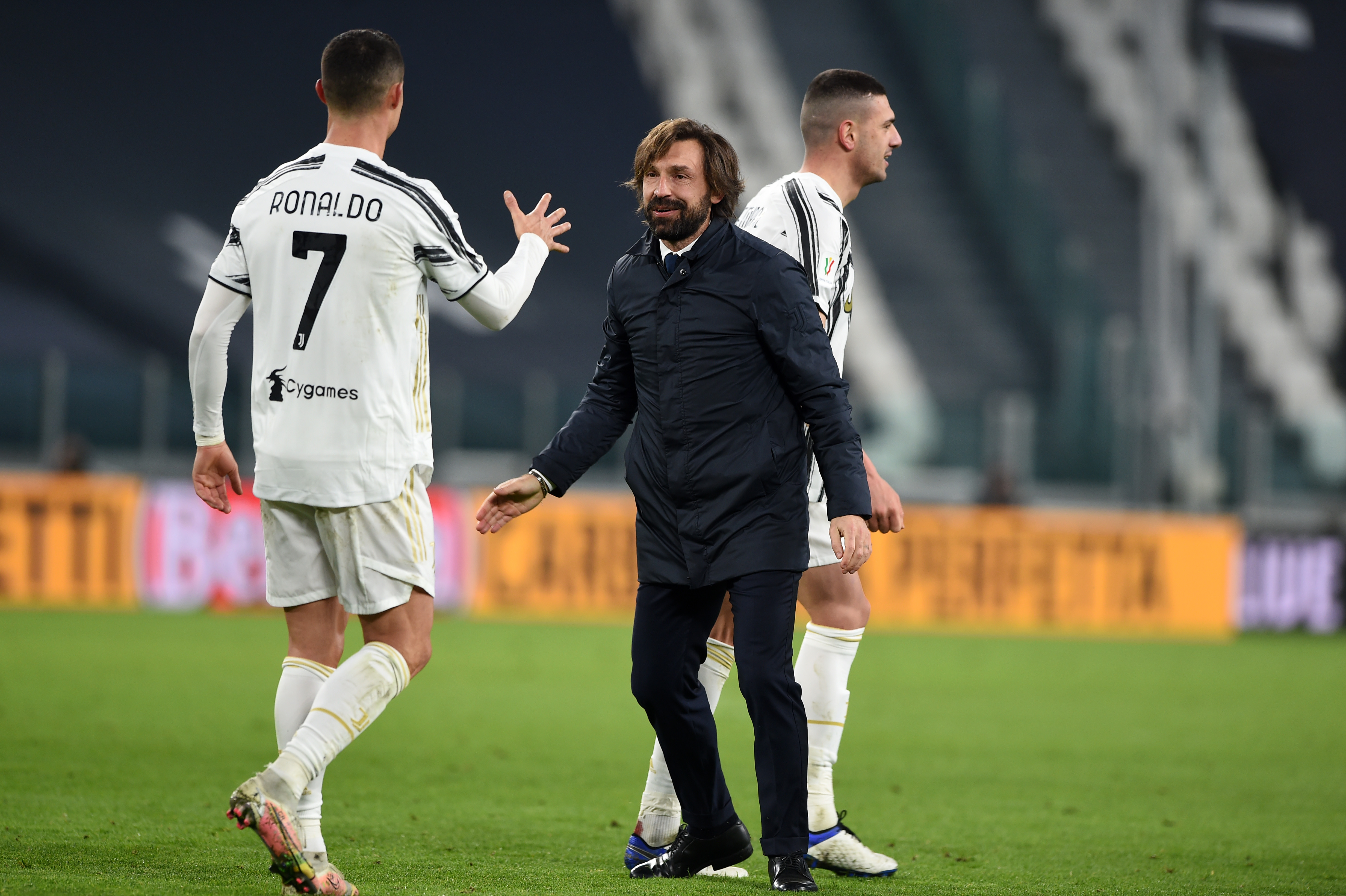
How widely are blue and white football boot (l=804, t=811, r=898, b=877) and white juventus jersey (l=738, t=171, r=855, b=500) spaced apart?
105 centimetres

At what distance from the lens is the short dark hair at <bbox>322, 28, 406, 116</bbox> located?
474 centimetres

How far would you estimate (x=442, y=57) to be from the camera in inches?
1095

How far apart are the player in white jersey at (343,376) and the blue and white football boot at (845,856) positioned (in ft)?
4.71

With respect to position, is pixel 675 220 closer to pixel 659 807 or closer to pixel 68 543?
pixel 659 807

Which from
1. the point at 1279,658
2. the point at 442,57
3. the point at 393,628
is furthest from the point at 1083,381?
the point at 393,628

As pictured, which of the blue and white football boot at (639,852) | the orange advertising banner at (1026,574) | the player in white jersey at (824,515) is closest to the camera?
the blue and white football boot at (639,852)

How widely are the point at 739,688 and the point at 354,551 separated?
1188mm

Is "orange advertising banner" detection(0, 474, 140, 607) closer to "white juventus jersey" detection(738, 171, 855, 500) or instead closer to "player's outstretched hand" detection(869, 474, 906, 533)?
"white juventus jersey" detection(738, 171, 855, 500)

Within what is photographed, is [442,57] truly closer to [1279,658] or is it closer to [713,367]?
[1279,658]

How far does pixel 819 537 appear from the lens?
5.46 metres

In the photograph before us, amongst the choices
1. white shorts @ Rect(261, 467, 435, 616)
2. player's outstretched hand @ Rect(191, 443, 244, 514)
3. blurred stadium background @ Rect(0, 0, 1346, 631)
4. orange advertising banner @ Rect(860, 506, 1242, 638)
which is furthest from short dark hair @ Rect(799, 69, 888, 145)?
blurred stadium background @ Rect(0, 0, 1346, 631)

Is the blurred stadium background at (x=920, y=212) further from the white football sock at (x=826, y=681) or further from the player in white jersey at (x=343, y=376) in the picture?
the player in white jersey at (x=343, y=376)

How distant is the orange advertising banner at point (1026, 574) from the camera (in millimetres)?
17141

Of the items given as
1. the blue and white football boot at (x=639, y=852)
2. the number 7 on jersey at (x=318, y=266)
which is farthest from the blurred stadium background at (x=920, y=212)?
the number 7 on jersey at (x=318, y=266)
